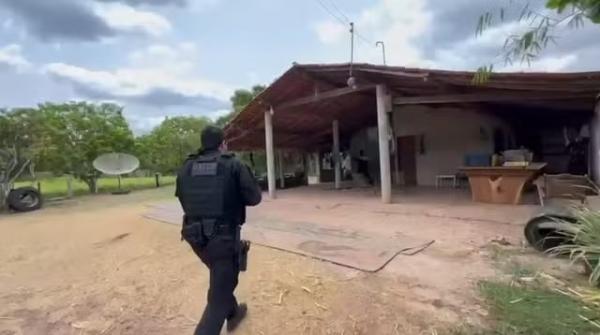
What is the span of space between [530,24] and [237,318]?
258 centimetres

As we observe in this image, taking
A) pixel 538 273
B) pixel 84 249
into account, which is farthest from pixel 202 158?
A: pixel 84 249

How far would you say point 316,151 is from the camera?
1809 cm

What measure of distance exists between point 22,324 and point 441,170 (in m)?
10.7

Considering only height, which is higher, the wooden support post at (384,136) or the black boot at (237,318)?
the wooden support post at (384,136)

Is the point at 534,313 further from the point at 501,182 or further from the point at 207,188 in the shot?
the point at 501,182

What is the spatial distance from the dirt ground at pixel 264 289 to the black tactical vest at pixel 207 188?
0.95m

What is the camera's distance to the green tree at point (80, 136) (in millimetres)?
15234

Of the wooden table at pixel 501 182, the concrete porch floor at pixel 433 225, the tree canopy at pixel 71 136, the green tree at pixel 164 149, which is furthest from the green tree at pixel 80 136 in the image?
the wooden table at pixel 501 182

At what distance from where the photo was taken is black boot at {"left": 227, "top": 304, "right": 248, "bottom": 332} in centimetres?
291

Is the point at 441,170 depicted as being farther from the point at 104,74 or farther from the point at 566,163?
the point at 104,74

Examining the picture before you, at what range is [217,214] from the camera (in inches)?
100

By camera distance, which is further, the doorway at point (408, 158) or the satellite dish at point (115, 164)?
the satellite dish at point (115, 164)

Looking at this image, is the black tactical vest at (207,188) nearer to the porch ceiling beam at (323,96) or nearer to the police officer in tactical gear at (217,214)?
the police officer in tactical gear at (217,214)

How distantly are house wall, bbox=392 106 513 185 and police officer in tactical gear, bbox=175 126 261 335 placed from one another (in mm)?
9864
